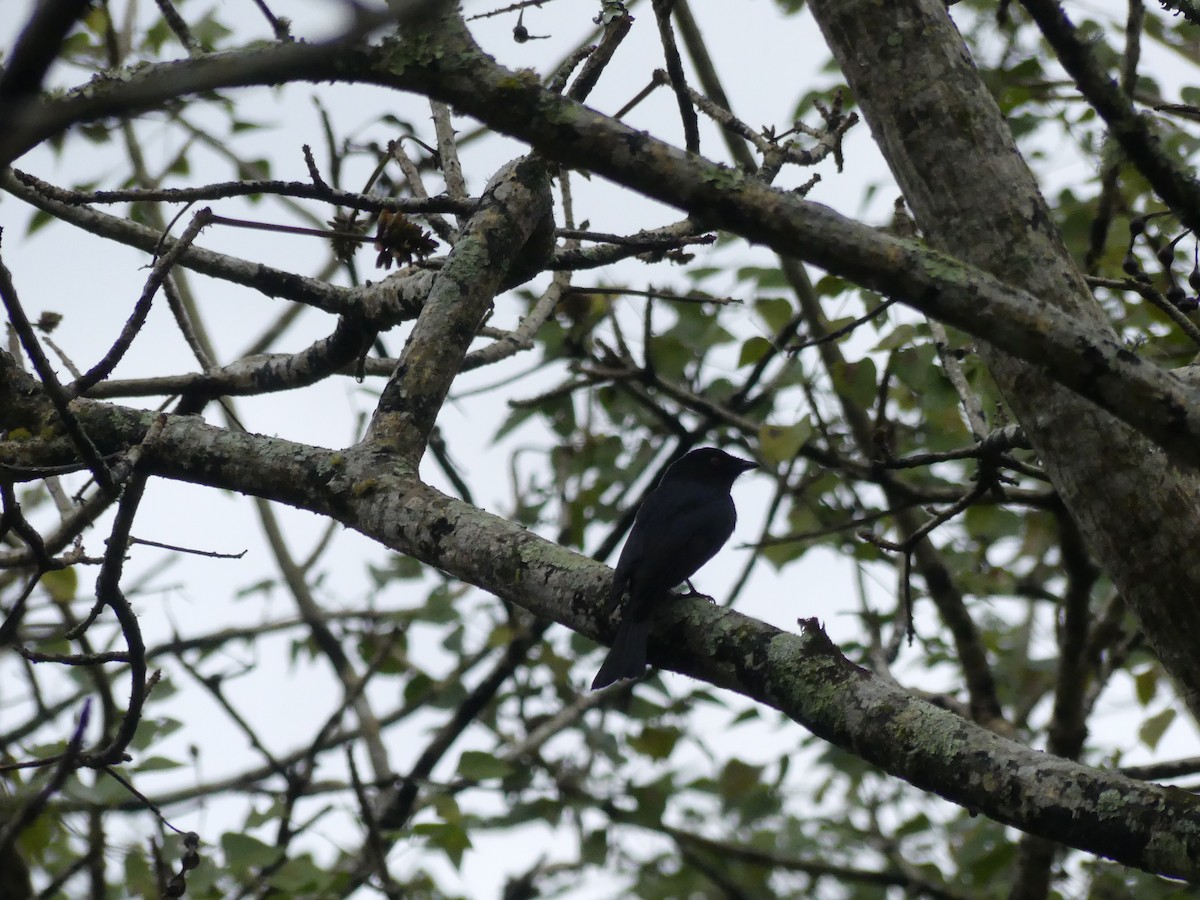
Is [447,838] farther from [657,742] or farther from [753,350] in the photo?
[753,350]

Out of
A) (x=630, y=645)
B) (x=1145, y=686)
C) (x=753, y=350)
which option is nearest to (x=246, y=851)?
(x=630, y=645)

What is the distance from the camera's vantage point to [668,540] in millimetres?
3951

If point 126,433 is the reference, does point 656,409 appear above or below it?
above

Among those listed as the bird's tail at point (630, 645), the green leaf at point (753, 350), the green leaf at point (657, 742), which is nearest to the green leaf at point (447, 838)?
the bird's tail at point (630, 645)

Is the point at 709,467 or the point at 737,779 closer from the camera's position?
the point at 709,467

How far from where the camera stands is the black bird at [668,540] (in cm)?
259

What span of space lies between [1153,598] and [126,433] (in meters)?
2.47

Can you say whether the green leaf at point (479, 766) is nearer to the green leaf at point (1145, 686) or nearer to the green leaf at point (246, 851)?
the green leaf at point (246, 851)

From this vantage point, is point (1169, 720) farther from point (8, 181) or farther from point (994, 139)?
point (8, 181)

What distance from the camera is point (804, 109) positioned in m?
5.27

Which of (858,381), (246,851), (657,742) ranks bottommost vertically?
(246,851)

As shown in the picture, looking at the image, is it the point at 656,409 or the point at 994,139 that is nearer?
the point at 994,139

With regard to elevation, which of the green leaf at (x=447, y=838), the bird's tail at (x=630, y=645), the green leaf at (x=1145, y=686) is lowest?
the bird's tail at (x=630, y=645)

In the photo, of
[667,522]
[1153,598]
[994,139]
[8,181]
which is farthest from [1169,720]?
[8,181]
